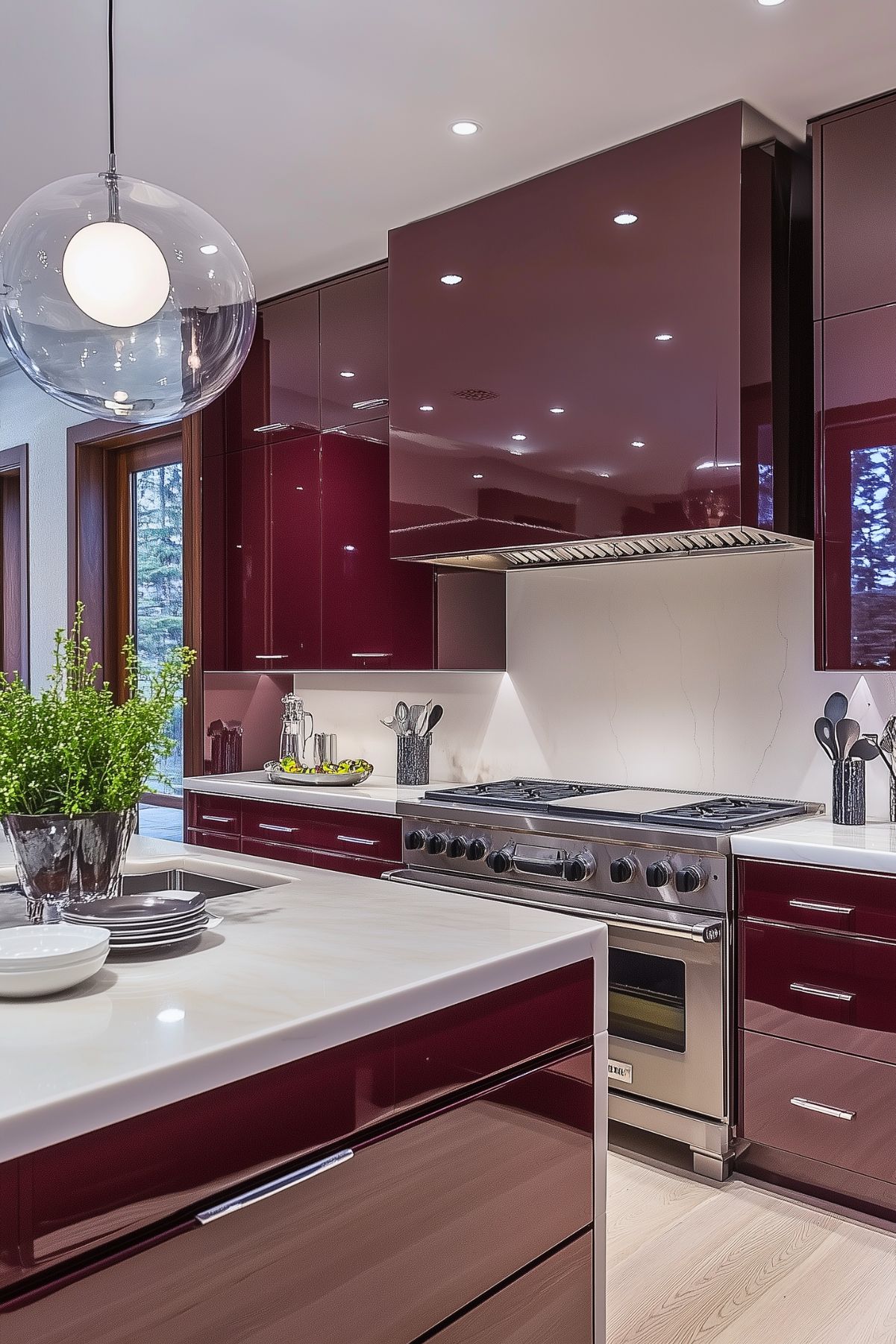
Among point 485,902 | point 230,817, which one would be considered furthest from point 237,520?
point 485,902

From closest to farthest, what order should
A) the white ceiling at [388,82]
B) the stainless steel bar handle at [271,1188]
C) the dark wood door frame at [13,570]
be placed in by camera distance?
1. the stainless steel bar handle at [271,1188]
2. the white ceiling at [388,82]
3. the dark wood door frame at [13,570]

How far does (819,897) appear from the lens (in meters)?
2.58

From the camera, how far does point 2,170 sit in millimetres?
3248

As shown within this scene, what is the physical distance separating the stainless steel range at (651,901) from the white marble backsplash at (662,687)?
204mm

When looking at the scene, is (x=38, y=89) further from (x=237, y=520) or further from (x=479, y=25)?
→ (x=237, y=520)

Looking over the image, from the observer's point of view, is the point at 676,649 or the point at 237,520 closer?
the point at 676,649

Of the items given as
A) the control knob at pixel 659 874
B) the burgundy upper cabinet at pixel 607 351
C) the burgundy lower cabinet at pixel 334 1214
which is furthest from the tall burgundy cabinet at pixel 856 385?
the burgundy lower cabinet at pixel 334 1214

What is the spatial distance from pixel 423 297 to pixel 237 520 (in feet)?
4.32

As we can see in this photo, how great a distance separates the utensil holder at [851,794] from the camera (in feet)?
9.43

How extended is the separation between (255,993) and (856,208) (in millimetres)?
2506

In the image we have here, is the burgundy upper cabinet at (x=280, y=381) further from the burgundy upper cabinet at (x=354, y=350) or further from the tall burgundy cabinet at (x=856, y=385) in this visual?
the tall burgundy cabinet at (x=856, y=385)

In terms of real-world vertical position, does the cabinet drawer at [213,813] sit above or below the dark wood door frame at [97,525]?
below

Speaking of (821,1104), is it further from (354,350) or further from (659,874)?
(354,350)

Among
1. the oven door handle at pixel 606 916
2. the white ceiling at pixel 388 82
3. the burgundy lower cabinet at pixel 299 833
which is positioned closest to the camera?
the white ceiling at pixel 388 82
